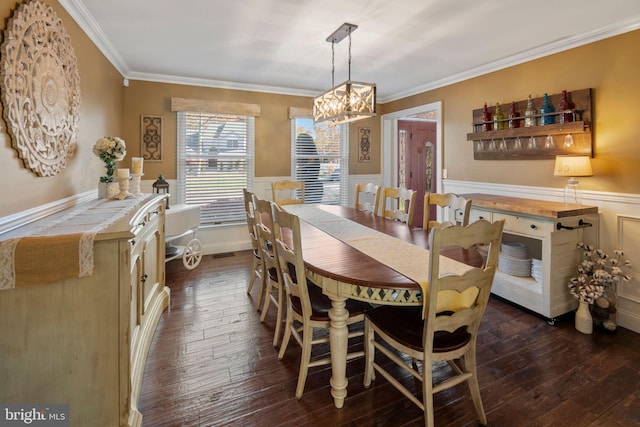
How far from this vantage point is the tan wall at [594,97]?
2.62m

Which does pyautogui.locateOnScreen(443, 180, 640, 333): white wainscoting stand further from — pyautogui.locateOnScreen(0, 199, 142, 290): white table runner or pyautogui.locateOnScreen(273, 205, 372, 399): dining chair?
pyautogui.locateOnScreen(0, 199, 142, 290): white table runner

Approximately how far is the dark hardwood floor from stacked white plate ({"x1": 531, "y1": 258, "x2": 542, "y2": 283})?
35cm

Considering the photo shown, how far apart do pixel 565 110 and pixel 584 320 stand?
6.05ft

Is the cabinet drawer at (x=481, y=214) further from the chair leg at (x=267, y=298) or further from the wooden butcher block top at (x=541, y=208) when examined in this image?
the chair leg at (x=267, y=298)

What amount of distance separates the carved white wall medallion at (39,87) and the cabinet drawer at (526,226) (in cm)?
323

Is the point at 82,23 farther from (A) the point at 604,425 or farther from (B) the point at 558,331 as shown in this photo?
(B) the point at 558,331

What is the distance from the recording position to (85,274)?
143cm

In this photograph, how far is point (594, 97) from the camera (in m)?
2.82

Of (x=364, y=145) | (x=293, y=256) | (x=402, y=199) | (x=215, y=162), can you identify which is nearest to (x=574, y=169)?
(x=402, y=199)

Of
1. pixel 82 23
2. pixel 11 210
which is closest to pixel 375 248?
pixel 11 210

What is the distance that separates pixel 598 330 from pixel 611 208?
1.03 meters

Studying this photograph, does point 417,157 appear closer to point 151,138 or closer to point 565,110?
point 565,110

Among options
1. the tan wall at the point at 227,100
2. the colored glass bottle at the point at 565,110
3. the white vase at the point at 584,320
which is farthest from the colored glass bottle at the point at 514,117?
the tan wall at the point at 227,100

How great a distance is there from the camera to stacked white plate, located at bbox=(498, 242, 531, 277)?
300 cm
